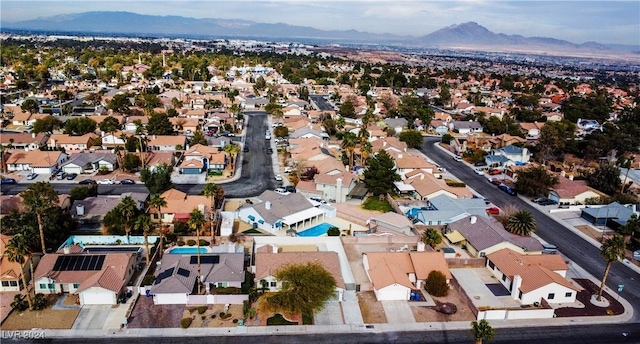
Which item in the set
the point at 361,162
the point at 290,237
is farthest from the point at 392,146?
the point at 290,237

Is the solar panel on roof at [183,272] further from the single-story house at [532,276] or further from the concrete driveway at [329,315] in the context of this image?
the single-story house at [532,276]

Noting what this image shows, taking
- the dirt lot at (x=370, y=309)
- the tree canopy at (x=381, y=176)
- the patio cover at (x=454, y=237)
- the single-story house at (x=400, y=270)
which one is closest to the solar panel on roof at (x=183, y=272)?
the dirt lot at (x=370, y=309)

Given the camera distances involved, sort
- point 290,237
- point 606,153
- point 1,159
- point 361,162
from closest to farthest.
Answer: point 290,237, point 1,159, point 361,162, point 606,153

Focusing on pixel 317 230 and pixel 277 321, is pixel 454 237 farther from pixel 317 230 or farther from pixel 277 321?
pixel 277 321

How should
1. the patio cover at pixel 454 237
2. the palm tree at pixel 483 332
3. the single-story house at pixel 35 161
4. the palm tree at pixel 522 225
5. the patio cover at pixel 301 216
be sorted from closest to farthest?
the palm tree at pixel 483 332
the patio cover at pixel 454 237
the palm tree at pixel 522 225
the patio cover at pixel 301 216
the single-story house at pixel 35 161

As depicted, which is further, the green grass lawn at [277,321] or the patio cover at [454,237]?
the patio cover at [454,237]

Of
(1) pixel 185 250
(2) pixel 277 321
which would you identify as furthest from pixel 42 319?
(2) pixel 277 321

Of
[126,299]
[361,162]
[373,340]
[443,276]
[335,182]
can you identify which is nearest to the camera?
[373,340]

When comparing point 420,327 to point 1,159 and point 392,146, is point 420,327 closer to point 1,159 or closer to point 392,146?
point 392,146
